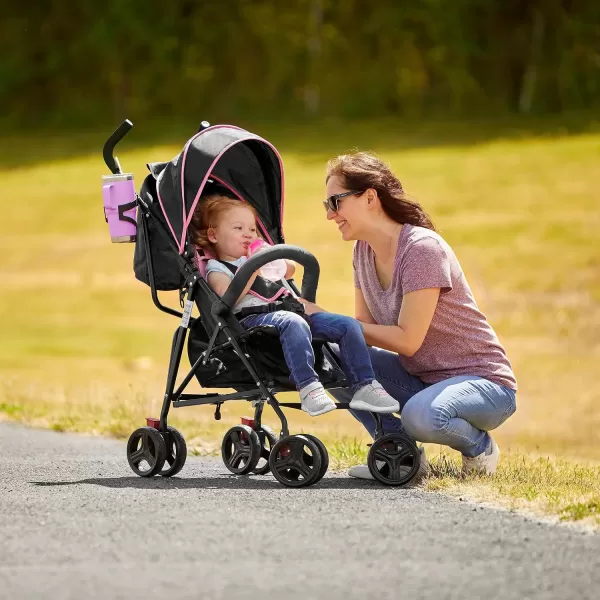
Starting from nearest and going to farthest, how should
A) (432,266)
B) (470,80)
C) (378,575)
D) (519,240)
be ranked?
(378,575) → (432,266) → (519,240) → (470,80)

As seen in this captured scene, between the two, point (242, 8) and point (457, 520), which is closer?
point (457, 520)

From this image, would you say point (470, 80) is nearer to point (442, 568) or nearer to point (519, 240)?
point (519, 240)

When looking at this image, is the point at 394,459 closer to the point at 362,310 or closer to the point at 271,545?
the point at 362,310

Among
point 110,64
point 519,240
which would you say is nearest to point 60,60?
point 110,64

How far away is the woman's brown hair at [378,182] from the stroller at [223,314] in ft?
1.39

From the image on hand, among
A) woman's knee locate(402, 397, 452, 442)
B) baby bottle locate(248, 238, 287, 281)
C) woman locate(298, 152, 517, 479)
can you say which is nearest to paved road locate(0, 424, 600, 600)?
woman's knee locate(402, 397, 452, 442)

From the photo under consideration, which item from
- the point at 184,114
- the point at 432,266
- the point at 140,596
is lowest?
the point at 140,596

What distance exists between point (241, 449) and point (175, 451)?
0.30m

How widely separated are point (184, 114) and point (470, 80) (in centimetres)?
728

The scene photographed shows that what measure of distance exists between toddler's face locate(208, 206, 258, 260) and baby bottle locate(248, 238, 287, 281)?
23 millimetres

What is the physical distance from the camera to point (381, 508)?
4789 millimetres

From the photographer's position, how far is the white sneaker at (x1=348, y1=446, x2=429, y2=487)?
5.43 metres

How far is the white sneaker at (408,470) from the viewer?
17.8 feet

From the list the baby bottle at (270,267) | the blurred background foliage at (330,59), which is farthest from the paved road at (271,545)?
the blurred background foliage at (330,59)
